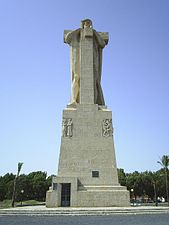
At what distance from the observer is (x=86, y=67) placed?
23.6 metres

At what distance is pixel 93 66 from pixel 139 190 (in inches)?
1295

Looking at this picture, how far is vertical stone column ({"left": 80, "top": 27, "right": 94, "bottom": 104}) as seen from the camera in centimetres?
2271

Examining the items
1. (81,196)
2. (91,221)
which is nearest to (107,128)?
(81,196)

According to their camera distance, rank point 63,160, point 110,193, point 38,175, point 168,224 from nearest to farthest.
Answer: point 168,224 < point 110,193 < point 63,160 < point 38,175

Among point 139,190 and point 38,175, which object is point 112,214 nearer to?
point 139,190

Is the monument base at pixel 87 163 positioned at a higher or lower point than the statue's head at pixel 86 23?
lower

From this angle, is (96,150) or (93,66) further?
(93,66)

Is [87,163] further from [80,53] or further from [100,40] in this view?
[100,40]

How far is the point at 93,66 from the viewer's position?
78.3 feet

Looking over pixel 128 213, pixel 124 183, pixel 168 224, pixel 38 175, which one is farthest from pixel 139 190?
pixel 168 224

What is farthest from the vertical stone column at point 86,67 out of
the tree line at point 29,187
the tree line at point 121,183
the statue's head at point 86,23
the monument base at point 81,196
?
the tree line at point 29,187

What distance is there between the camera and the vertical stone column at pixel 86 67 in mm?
22709

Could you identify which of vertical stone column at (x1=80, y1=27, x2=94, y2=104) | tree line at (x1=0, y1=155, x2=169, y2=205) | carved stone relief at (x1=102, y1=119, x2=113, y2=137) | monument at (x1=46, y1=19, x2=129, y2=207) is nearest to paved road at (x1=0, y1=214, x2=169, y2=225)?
monument at (x1=46, y1=19, x2=129, y2=207)

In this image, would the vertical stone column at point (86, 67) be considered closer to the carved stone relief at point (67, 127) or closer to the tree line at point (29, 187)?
the carved stone relief at point (67, 127)
